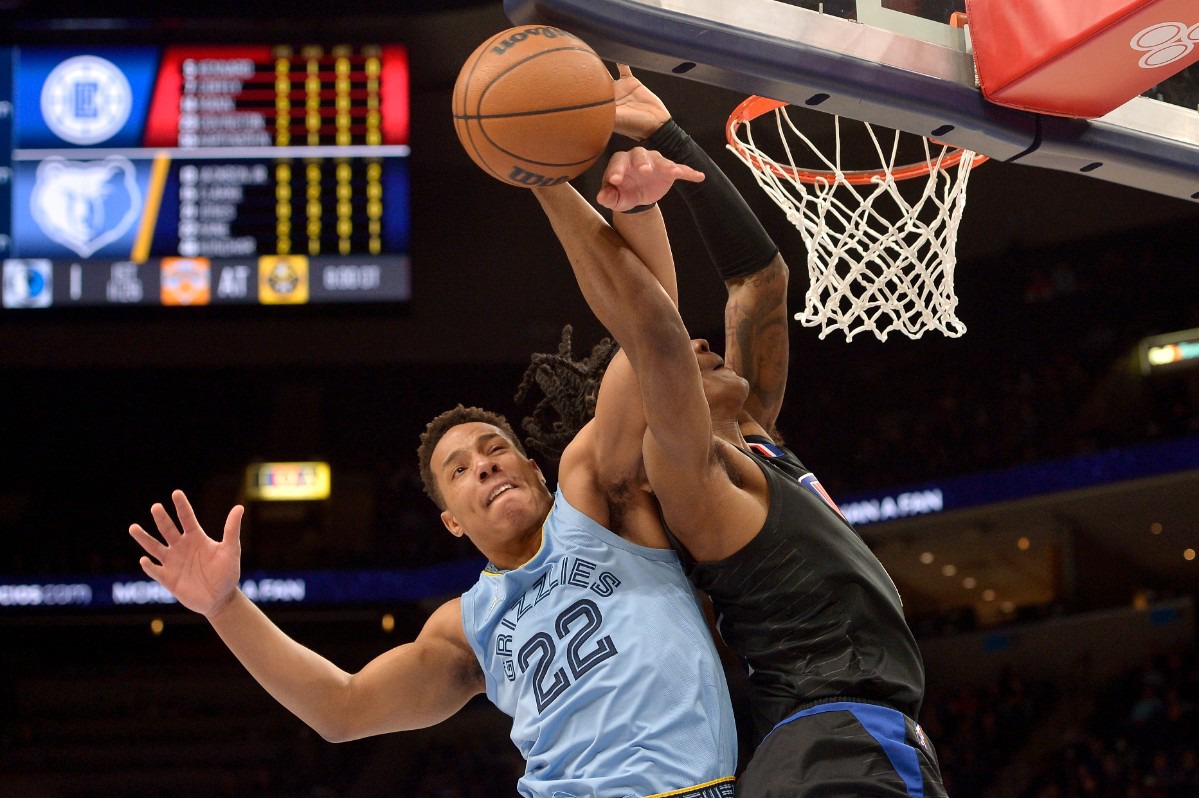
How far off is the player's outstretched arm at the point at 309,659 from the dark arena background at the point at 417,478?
6.19m

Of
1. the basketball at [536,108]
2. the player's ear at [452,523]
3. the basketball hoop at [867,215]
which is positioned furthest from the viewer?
the basketball hoop at [867,215]

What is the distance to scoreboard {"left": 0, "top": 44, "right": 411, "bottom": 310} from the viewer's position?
27.2ft

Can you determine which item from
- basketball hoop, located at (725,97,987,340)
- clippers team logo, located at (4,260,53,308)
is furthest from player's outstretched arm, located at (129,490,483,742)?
clippers team logo, located at (4,260,53,308)

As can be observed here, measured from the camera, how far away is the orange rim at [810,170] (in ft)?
11.6

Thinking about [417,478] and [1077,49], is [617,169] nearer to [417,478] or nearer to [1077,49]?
[1077,49]

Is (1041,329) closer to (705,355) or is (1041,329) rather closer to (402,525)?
(402,525)

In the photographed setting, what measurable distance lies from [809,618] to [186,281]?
677 centimetres

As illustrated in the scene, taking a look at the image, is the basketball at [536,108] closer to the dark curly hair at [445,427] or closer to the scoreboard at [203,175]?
the dark curly hair at [445,427]

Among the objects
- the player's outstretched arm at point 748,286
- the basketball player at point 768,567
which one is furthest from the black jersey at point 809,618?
the player's outstretched arm at point 748,286

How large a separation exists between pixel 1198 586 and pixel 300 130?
9.90 metres

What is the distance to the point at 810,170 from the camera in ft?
12.5

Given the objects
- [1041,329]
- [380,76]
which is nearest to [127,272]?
[380,76]

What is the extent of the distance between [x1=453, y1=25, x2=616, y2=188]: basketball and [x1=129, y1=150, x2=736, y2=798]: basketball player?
0.16 m

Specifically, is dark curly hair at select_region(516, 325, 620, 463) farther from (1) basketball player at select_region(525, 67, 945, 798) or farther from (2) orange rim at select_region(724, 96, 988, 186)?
(2) orange rim at select_region(724, 96, 988, 186)
